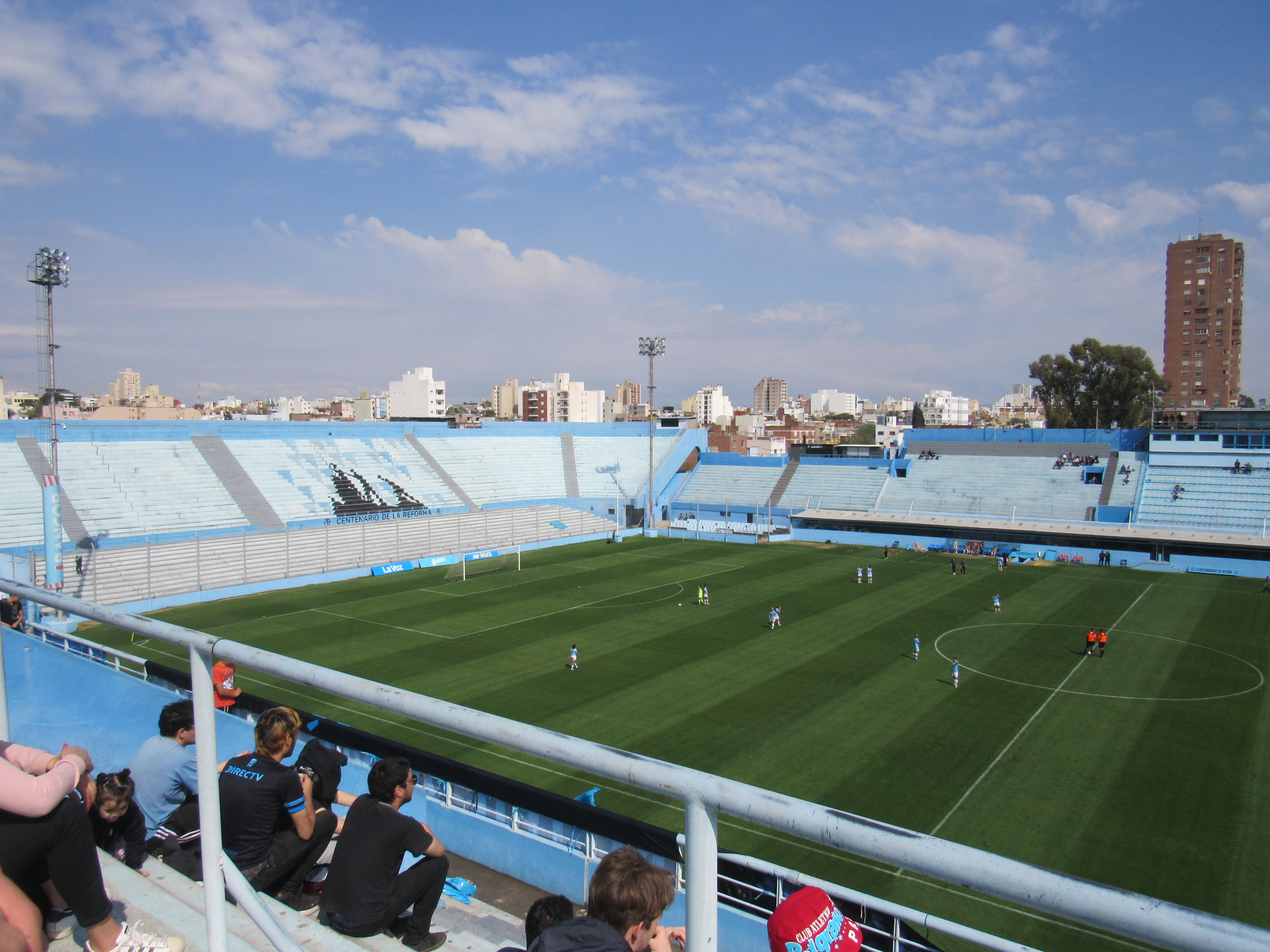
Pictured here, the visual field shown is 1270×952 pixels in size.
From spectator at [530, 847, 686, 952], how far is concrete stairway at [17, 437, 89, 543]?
121 ft

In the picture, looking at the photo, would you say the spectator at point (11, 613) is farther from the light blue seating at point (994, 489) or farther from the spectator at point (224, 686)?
the light blue seating at point (994, 489)

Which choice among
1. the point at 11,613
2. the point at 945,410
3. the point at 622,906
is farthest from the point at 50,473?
the point at 945,410

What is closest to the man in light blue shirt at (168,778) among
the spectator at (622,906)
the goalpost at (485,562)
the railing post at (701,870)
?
the spectator at (622,906)

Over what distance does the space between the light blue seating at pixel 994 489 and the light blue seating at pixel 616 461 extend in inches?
675

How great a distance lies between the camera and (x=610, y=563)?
1688 inches

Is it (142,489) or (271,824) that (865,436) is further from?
(271,824)

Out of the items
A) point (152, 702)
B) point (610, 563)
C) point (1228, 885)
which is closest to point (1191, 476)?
point (610, 563)

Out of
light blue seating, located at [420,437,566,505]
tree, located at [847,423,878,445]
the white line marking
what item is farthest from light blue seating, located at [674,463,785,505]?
tree, located at [847,423,878,445]

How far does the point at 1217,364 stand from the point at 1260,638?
4178 inches

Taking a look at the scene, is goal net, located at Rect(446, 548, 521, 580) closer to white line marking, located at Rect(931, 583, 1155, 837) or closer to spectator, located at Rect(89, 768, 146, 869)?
white line marking, located at Rect(931, 583, 1155, 837)

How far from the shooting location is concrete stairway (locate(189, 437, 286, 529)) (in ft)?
135

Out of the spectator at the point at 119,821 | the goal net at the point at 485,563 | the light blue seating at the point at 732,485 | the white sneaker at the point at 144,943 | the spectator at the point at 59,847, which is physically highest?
the spectator at the point at 59,847

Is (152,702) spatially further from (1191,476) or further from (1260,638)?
(1191,476)

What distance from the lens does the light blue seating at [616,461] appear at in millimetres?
59125
